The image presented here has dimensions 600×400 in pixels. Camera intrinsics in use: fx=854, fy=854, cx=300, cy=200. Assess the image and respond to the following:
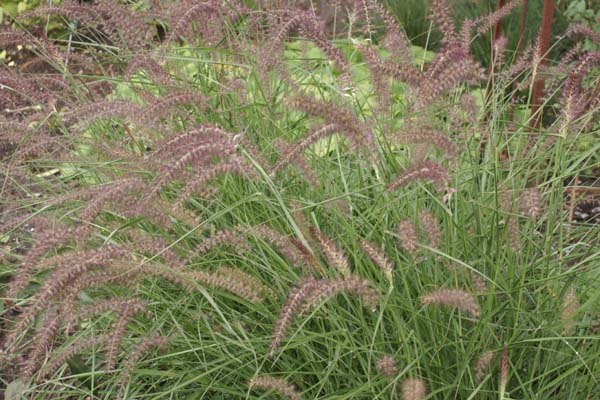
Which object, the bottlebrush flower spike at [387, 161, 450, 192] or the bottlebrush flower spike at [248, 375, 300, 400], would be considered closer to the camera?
the bottlebrush flower spike at [387, 161, 450, 192]

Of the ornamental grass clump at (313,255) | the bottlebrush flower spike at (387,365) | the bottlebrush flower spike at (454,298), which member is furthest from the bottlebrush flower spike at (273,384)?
the bottlebrush flower spike at (454,298)

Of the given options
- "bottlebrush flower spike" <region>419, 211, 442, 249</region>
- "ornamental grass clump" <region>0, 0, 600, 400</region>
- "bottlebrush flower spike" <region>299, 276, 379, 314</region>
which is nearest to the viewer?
"bottlebrush flower spike" <region>299, 276, 379, 314</region>

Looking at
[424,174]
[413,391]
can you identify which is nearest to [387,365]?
[413,391]

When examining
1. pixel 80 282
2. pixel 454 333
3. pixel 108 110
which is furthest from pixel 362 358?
pixel 108 110

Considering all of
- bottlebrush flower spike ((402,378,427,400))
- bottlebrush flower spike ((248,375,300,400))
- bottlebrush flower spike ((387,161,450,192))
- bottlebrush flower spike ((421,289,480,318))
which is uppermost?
bottlebrush flower spike ((387,161,450,192))

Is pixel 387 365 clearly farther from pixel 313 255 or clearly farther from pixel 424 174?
pixel 424 174

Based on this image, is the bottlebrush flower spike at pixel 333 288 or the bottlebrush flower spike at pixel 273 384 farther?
the bottlebrush flower spike at pixel 273 384

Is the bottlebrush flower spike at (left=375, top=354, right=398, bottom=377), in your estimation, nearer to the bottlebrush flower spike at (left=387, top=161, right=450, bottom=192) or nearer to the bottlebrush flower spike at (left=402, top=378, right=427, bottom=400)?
the bottlebrush flower spike at (left=402, top=378, right=427, bottom=400)

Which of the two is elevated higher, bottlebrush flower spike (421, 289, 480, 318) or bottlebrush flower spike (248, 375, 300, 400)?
bottlebrush flower spike (421, 289, 480, 318)

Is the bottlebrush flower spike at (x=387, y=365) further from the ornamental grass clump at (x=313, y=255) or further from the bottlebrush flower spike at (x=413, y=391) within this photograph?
the bottlebrush flower spike at (x=413, y=391)

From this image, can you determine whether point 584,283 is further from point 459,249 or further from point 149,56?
point 149,56

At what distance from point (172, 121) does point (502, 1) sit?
1878 mm

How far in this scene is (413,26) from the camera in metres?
6.03

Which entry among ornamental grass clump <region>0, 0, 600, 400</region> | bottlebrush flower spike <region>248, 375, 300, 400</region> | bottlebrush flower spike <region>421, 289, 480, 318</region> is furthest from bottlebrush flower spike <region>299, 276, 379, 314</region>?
bottlebrush flower spike <region>248, 375, 300, 400</region>
